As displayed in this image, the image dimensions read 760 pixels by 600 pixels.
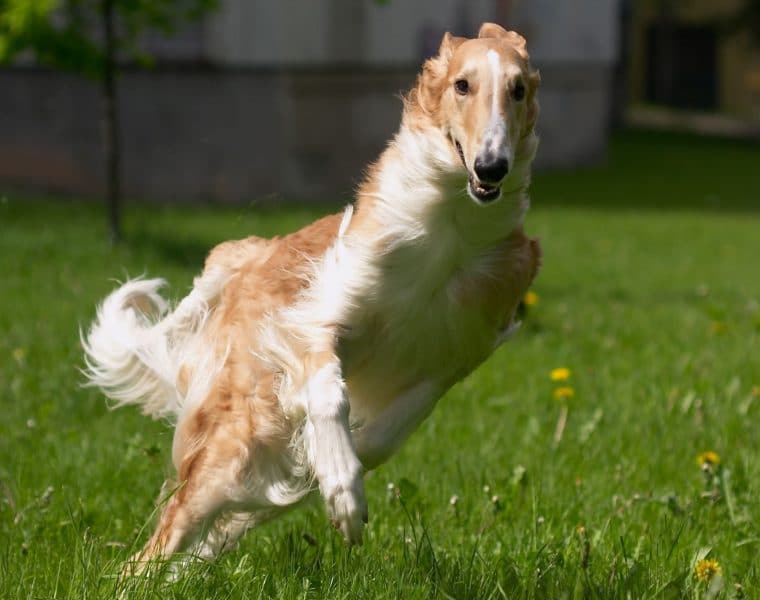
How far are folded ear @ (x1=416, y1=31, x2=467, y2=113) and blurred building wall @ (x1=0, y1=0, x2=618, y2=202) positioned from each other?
11.8 m

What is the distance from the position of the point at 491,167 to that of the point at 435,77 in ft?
1.54

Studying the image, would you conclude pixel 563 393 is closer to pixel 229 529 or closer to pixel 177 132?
pixel 229 529

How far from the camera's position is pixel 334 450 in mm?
3414

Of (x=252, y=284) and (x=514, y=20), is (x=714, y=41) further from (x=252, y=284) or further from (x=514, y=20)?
(x=252, y=284)

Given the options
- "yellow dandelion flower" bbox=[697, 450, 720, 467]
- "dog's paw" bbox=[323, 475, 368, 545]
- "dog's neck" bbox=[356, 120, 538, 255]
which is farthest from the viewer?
"yellow dandelion flower" bbox=[697, 450, 720, 467]

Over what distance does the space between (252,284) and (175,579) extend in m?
1.03

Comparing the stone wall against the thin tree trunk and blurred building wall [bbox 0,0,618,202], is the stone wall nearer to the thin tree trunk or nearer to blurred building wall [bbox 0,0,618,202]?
blurred building wall [bbox 0,0,618,202]

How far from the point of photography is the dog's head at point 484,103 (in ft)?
11.1

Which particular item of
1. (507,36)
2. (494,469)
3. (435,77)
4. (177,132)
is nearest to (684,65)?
(177,132)

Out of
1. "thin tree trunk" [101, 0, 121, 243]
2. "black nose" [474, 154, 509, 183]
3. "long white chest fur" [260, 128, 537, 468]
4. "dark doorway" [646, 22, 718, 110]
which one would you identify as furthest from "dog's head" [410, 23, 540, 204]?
"dark doorway" [646, 22, 718, 110]

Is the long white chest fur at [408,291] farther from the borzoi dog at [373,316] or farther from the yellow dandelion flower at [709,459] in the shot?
the yellow dandelion flower at [709,459]

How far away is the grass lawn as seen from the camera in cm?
369

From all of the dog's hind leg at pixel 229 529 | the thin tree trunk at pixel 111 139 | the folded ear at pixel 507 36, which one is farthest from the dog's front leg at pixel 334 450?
the thin tree trunk at pixel 111 139

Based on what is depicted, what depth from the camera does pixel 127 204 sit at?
1544 centimetres
